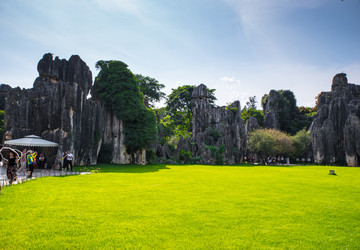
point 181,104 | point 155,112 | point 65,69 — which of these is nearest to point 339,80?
point 181,104

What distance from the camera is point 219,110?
63531 mm

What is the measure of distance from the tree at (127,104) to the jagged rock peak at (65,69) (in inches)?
177

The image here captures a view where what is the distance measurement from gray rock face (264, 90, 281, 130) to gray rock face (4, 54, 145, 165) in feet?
Answer: 160

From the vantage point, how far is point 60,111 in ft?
88.9

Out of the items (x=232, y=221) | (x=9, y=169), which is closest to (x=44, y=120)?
(x=9, y=169)

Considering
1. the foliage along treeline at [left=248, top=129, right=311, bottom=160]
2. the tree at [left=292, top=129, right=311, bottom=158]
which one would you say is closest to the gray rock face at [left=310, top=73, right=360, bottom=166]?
the tree at [left=292, top=129, right=311, bottom=158]

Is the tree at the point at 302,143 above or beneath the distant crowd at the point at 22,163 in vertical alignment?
above

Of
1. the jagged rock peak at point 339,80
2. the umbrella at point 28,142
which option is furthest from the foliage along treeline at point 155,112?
the umbrella at point 28,142

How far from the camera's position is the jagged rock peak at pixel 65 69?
3222 cm

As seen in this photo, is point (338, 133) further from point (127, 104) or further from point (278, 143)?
point (127, 104)

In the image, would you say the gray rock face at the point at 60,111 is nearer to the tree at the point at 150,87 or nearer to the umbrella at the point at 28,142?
the umbrella at the point at 28,142

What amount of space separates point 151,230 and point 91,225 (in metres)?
1.59

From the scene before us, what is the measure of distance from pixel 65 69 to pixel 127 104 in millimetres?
9394

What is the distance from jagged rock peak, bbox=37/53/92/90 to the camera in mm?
32219
